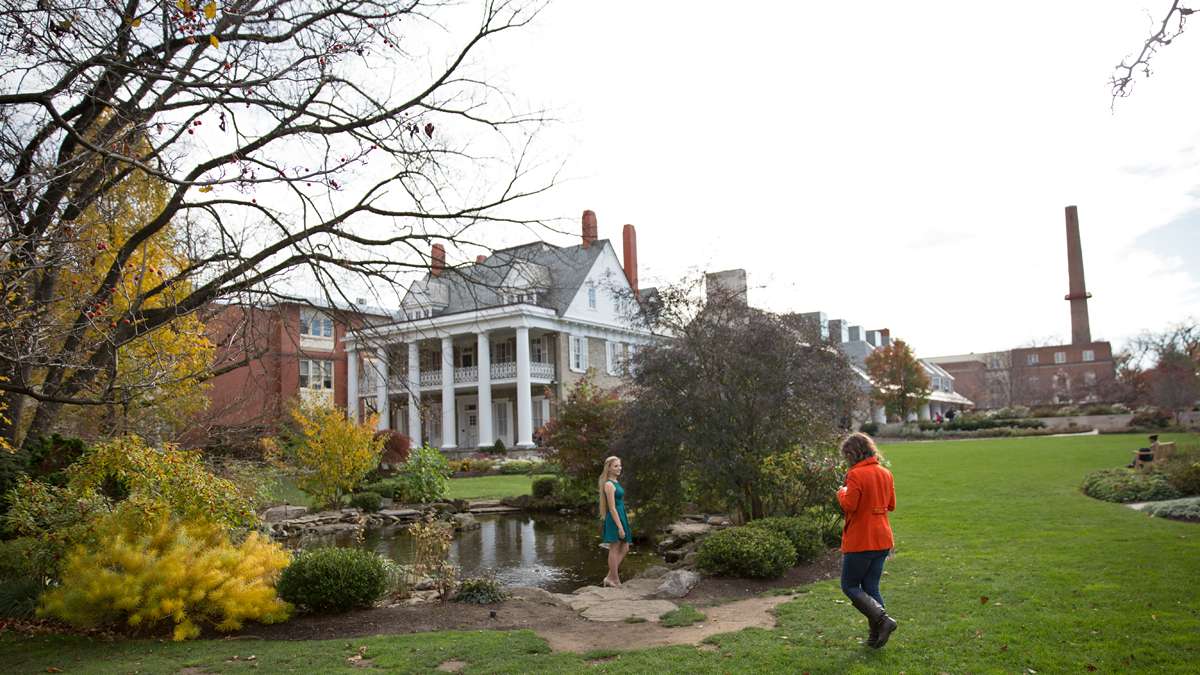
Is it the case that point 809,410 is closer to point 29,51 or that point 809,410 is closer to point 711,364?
point 711,364

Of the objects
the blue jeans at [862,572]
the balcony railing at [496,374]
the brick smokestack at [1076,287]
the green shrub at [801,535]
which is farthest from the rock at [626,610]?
the brick smokestack at [1076,287]

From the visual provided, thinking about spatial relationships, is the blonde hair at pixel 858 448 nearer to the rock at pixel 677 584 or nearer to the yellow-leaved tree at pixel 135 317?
the rock at pixel 677 584

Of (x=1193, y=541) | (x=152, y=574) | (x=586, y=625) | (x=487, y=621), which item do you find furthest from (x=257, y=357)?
(x=1193, y=541)

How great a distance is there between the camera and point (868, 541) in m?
6.27

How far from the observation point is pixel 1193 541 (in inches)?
400

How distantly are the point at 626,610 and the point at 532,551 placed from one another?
259 inches

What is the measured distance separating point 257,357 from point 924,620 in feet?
24.6

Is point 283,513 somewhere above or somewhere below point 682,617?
below

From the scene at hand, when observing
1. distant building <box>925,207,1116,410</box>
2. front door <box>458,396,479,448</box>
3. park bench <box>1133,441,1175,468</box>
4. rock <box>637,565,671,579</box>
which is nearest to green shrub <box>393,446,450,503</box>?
rock <box>637,565,671,579</box>

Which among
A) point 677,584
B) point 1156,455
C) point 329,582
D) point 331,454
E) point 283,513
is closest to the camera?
point 329,582

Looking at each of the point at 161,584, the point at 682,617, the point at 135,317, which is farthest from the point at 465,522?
the point at 135,317

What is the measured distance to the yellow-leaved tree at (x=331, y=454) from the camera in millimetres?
19938

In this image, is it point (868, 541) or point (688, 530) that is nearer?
point (868, 541)

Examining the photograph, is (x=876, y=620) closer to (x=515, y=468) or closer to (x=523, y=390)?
(x=515, y=468)
